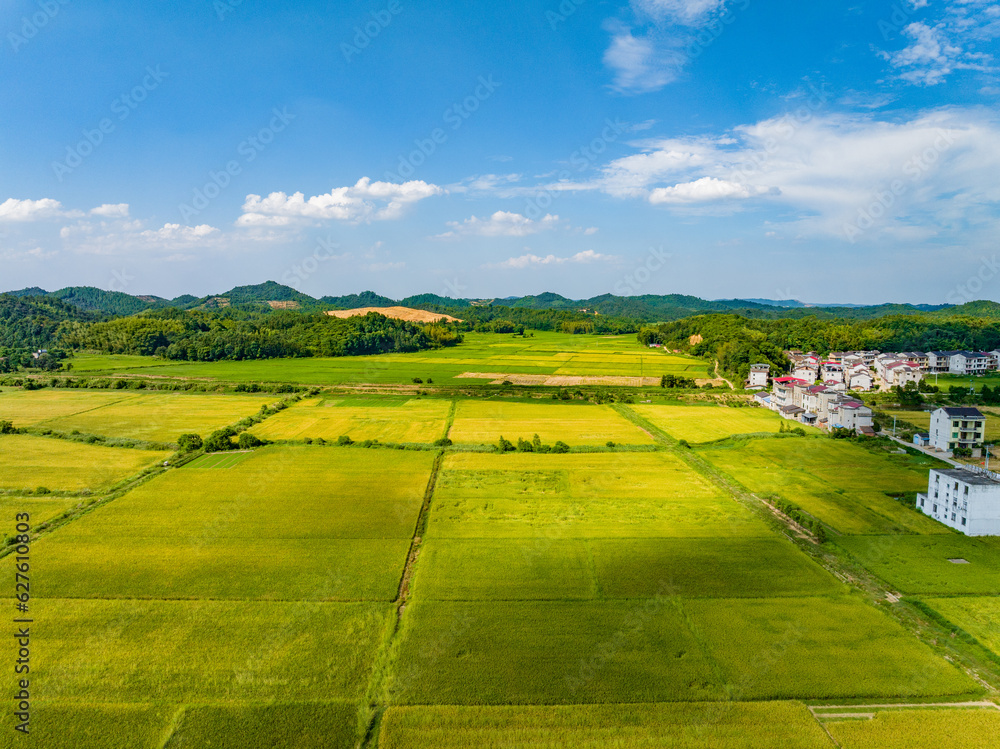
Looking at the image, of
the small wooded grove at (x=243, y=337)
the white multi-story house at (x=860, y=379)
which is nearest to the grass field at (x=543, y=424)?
the white multi-story house at (x=860, y=379)

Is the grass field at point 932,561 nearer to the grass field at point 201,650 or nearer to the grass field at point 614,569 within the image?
the grass field at point 614,569

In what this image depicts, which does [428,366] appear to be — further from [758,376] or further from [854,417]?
[854,417]

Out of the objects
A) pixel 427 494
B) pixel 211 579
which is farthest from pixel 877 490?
pixel 211 579

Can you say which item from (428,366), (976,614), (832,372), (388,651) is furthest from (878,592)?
(428,366)

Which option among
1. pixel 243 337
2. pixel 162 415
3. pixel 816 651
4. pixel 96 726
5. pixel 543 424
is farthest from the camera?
pixel 243 337

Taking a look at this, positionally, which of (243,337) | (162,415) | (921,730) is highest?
(243,337)

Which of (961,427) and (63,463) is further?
(961,427)

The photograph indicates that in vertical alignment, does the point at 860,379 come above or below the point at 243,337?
below

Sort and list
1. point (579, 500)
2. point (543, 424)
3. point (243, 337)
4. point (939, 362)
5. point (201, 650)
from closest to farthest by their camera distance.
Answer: point (201, 650) → point (579, 500) → point (543, 424) → point (939, 362) → point (243, 337)
